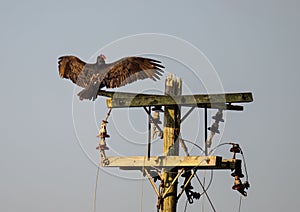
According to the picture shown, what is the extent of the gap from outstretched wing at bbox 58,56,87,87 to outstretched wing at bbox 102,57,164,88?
2.26ft

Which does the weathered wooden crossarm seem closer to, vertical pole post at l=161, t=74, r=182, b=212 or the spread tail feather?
vertical pole post at l=161, t=74, r=182, b=212

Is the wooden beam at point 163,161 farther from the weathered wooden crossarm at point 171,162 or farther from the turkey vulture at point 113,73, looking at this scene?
the turkey vulture at point 113,73

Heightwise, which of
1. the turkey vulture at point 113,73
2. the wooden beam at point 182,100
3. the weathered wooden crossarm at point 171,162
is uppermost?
the turkey vulture at point 113,73

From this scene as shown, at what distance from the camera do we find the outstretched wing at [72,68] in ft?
59.9

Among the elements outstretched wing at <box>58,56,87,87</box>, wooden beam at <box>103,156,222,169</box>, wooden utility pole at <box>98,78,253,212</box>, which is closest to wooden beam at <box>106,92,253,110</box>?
wooden utility pole at <box>98,78,253,212</box>

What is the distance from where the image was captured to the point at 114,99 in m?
17.8

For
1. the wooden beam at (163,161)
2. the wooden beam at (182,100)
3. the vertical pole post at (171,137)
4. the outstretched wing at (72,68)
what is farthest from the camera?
the outstretched wing at (72,68)

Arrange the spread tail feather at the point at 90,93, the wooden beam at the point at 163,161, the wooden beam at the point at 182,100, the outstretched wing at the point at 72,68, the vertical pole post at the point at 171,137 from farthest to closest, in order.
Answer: the outstretched wing at the point at 72,68 → the spread tail feather at the point at 90,93 → the vertical pole post at the point at 171,137 → the wooden beam at the point at 182,100 → the wooden beam at the point at 163,161

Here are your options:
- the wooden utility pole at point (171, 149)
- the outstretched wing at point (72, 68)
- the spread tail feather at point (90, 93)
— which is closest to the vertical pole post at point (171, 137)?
the wooden utility pole at point (171, 149)

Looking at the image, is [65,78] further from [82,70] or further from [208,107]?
[208,107]

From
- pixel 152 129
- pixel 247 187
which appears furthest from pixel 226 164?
pixel 152 129

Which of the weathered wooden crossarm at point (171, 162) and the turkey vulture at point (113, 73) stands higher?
the turkey vulture at point (113, 73)

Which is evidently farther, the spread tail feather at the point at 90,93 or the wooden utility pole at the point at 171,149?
the spread tail feather at the point at 90,93

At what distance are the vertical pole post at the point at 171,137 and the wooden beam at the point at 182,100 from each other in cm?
23
